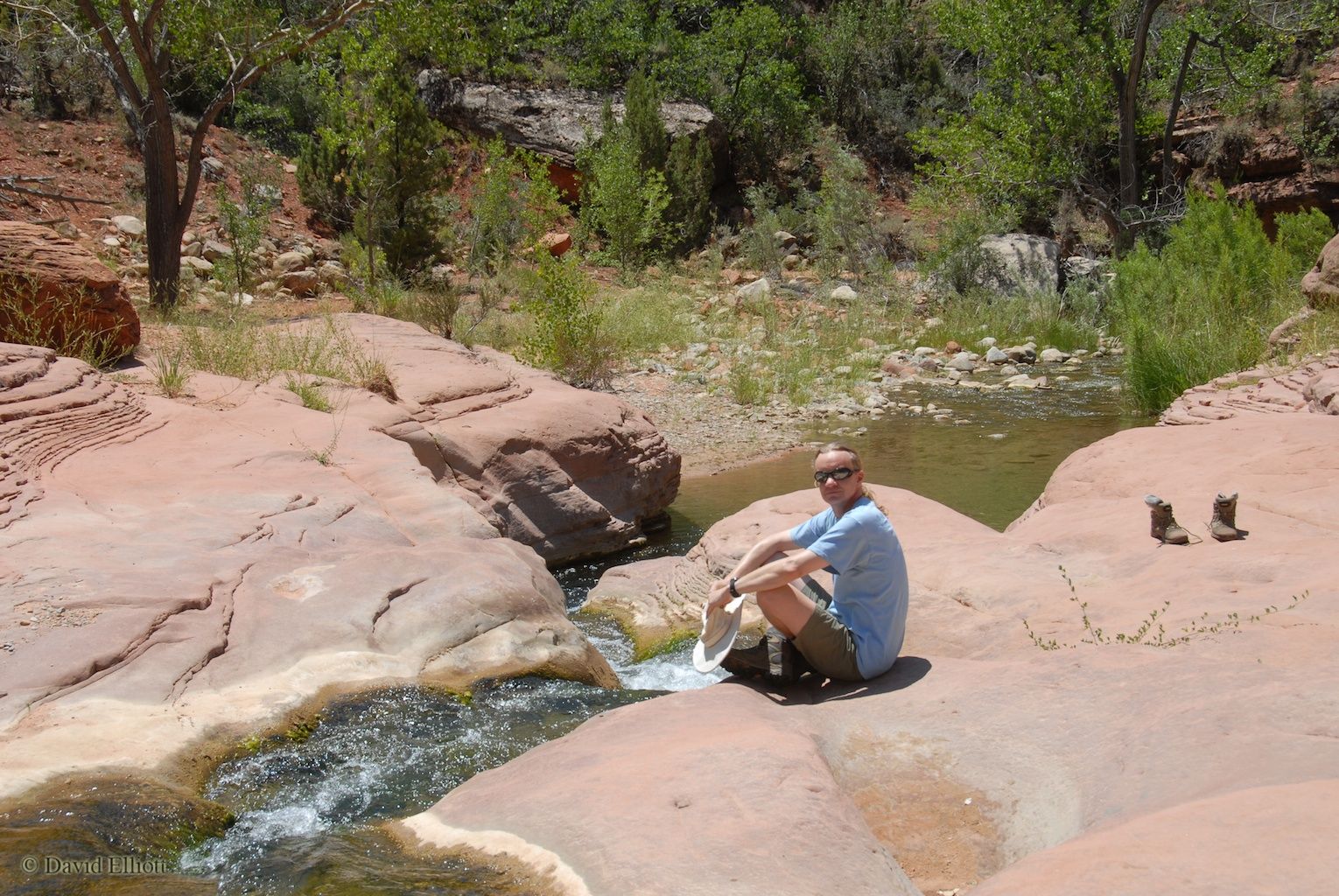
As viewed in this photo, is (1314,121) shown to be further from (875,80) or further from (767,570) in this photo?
(767,570)

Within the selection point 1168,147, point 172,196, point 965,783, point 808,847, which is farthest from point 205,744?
point 1168,147

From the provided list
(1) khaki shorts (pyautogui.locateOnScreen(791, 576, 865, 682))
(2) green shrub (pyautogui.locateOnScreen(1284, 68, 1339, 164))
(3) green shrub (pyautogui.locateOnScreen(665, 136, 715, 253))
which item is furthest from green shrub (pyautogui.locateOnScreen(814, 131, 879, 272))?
(1) khaki shorts (pyautogui.locateOnScreen(791, 576, 865, 682))

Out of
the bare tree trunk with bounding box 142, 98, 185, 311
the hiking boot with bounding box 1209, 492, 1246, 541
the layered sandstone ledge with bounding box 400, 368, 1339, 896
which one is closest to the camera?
the layered sandstone ledge with bounding box 400, 368, 1339, 896

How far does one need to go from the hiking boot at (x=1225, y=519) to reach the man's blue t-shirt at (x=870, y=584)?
6.73 ft

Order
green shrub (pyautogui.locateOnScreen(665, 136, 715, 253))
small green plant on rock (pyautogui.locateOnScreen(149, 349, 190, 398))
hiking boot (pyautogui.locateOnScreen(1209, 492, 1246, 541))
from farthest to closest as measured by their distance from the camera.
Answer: green shrub (pyautogui.locateOnScreen(665, 136, 715, 253)) → small green plant on rock (pyautogui.locateOnScreen(149, 349, 190, 398)) → hiking boot (pyautogui.locateOnScreen(1209, 492, 1246, 541))

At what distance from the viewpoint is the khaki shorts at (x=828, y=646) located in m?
4.20

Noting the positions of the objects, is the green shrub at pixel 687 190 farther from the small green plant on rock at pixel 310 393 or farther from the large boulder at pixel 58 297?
the large boulder at pixel 58 297

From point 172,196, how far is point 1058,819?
12069 mm

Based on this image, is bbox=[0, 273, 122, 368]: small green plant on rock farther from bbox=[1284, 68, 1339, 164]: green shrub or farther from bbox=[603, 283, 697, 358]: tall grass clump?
bbox=[1284, 68, 1339, 164]: green shrub

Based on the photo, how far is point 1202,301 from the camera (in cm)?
1202

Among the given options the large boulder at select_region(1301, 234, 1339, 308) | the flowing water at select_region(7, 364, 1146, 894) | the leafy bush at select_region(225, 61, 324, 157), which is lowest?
the flowing water at select_region(7, 364, 1146, 894)

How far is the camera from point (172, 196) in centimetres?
1215

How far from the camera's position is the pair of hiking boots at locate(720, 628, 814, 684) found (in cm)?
432

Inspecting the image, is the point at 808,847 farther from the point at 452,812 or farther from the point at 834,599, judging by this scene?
the point at 834,599
